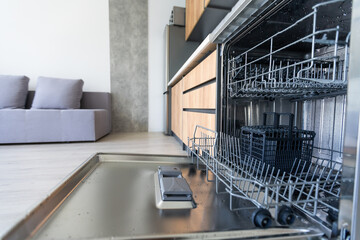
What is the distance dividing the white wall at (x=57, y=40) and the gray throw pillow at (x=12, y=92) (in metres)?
Result: 0.46

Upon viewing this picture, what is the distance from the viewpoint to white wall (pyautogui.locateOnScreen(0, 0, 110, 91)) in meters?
3.09

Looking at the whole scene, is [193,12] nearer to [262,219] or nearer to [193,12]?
[193,12]

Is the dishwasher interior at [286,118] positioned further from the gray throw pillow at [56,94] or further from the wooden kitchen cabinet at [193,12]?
the gray throw pillow at [56,94]

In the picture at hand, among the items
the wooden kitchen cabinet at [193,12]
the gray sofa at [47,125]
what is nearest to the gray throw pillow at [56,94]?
the gray sofa at [47,125]

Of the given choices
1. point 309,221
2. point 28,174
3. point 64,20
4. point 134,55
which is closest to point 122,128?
point 134,55

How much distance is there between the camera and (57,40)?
10.6 feet

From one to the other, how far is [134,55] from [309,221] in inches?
136

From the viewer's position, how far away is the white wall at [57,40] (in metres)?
3.09

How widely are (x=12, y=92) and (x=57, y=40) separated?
1.11m

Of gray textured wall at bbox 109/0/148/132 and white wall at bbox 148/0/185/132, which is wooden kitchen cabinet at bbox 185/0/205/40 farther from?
gray textured wall at bbox 109/0/148/132

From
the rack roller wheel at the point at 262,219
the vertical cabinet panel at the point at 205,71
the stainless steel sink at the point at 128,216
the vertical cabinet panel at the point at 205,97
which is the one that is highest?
the vertical cabinet panel at the point at 205,71

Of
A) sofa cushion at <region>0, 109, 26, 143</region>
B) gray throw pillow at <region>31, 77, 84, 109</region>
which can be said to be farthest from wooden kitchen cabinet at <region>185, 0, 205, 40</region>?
sofa cushion at <region>0, 109, 26, 143</region>

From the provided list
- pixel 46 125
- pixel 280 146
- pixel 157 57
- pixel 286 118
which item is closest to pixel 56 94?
pixel 46 125

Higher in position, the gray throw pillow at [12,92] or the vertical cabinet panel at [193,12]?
the vertical cabinet panel at [193,12]
